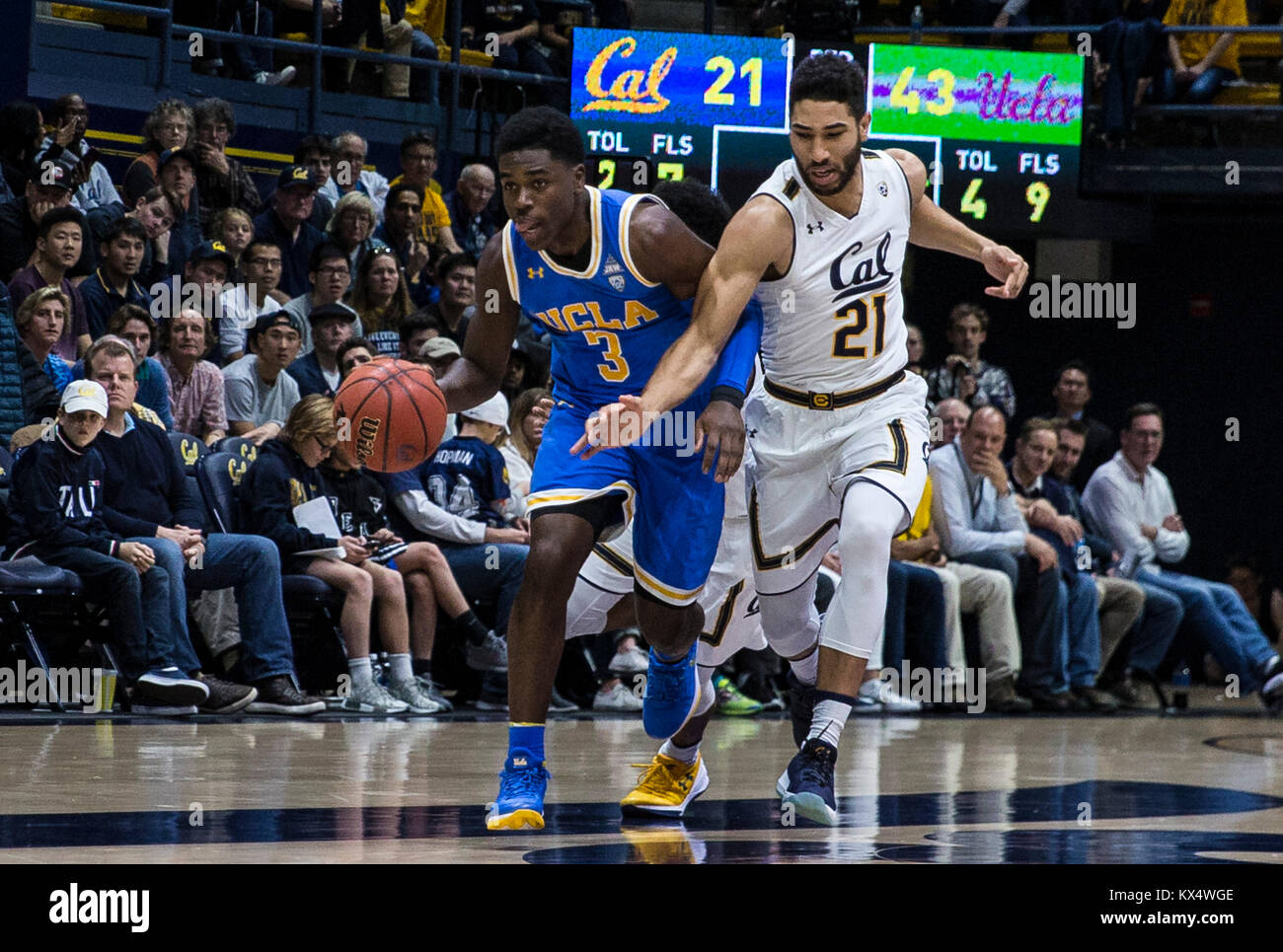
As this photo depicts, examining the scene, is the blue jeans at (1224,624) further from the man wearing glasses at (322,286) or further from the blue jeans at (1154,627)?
the man wearing glasses at (322,286)

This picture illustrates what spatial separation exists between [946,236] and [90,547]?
13.8 ft

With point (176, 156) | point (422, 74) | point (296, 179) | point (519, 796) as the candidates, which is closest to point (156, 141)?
point (176, 156)

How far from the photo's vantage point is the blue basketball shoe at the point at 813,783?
4902mm

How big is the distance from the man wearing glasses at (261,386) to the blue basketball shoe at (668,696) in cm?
432

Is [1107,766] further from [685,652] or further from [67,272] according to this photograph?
[67,272]

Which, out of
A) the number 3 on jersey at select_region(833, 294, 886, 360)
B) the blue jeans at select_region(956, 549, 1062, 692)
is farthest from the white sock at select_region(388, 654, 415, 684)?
the number 3 on jersey at select_region(833, 294, 886, 360)

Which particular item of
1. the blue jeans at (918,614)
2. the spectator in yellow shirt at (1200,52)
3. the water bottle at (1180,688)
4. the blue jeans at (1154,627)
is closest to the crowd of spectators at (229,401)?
the blue jeans at (918,614)

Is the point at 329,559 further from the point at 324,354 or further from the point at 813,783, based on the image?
the point at 813,783

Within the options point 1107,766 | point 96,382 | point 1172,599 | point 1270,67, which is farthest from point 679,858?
point 1270,67

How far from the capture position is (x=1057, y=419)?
38.4 ft

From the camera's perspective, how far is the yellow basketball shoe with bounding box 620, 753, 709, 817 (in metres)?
5.29

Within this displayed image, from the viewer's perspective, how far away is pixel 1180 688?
1234cm

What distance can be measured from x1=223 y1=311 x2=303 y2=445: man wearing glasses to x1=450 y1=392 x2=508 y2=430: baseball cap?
90 cm
